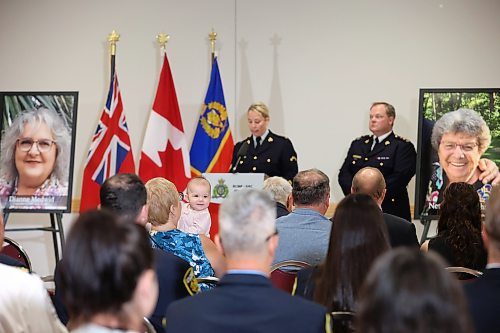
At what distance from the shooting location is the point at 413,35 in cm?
850

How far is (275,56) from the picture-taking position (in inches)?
348

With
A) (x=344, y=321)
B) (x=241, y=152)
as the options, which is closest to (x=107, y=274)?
(x=344, y=321)

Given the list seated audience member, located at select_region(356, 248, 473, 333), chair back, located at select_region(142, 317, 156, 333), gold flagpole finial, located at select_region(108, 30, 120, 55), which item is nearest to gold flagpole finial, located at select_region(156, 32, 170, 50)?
gold flagpole finial, located at select_region(108, 30, 120, 55)

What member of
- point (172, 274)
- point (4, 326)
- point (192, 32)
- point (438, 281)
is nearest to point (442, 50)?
point (192, 32)

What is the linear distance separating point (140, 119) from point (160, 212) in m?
5.22

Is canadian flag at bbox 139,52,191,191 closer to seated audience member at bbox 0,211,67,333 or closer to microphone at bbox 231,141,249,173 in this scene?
microphone at bbox 231,141,249,173

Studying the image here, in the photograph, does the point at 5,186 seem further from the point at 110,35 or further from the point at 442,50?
the point at 442,50

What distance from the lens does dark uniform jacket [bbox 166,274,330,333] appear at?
7.39 feet

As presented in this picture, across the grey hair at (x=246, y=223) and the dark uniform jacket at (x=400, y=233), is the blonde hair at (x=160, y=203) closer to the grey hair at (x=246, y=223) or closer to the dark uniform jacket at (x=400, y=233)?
the dark uniform jacket at (x=400, y=233)

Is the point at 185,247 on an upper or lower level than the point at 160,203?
lower

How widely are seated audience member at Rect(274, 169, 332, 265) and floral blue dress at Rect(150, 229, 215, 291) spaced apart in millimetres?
384

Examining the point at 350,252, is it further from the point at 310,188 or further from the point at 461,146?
the point at 461,146

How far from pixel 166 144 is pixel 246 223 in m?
5.80

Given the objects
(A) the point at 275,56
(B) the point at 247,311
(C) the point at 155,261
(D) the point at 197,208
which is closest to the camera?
(B) the point at 247,311
